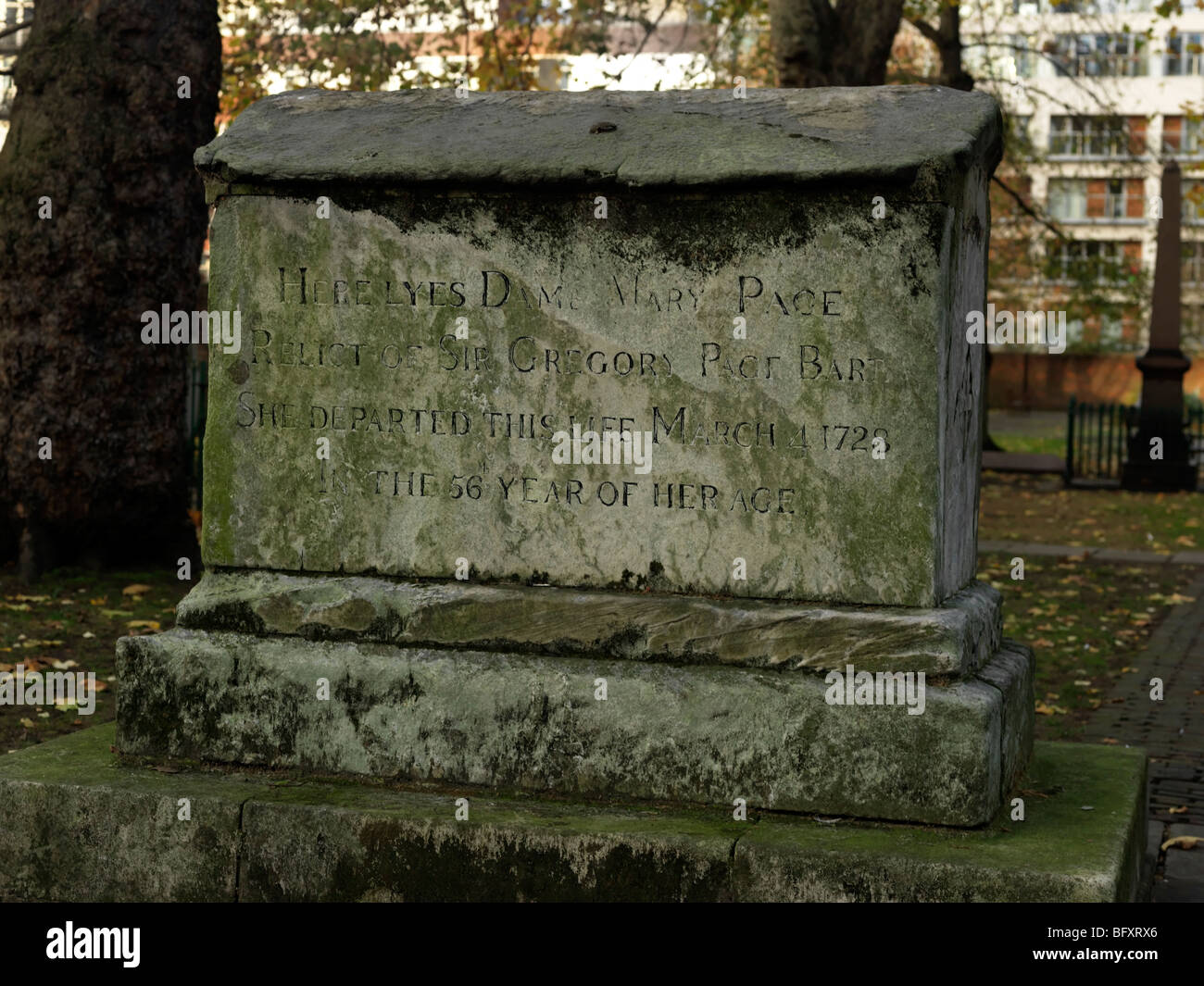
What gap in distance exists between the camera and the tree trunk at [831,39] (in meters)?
13.1

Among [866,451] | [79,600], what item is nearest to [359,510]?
[866,451]

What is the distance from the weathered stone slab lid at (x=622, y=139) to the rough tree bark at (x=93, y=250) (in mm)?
5581

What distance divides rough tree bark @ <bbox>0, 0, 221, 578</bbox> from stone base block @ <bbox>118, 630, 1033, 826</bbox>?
19.1ft

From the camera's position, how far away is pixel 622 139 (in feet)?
13.3

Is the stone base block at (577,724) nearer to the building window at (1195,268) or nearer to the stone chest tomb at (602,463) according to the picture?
the stone chest tomb at (602,463)

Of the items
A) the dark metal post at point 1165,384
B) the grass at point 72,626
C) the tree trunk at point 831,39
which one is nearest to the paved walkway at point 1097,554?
the tree trunk at point 831,39

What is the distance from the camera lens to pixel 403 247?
13.6 ft

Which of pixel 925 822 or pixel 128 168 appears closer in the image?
pixel 925 822

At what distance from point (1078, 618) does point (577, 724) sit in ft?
22.8

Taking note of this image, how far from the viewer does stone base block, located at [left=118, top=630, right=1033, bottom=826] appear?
12.5ft

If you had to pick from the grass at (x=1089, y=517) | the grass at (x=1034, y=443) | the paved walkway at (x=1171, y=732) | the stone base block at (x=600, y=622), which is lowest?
the paved walkway at (x=1171, y=732)
